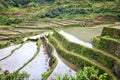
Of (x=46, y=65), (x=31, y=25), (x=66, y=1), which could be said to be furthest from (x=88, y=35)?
(x=66, y=1)

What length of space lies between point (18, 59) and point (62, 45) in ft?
12.2

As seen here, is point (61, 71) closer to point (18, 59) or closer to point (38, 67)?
point (38, 67)

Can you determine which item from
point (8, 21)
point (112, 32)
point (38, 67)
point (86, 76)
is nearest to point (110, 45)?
point (112, 32)

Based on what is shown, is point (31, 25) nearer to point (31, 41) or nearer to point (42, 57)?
point (31, 41)

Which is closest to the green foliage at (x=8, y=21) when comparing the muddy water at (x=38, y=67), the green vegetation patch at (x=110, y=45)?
the muddy water at (x=38, y=67)

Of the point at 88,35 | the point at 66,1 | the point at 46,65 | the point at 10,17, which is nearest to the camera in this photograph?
the point at 46,65

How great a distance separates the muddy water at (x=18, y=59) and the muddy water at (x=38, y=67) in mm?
779

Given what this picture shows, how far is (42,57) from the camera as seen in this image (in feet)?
67.0

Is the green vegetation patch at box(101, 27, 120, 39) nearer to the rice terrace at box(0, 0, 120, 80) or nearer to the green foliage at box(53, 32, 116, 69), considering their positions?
the rice terrace at box(0, 0, 120, 80)

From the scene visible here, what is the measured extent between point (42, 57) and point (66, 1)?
31.8 meters

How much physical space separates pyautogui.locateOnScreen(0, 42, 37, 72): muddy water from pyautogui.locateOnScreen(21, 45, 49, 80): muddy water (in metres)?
0.78

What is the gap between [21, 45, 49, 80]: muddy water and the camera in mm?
15695

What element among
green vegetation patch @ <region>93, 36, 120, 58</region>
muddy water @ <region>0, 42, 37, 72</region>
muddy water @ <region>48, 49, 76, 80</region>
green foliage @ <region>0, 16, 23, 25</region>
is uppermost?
green vegetation patch @ <region>93, 36, 120, 58</region>

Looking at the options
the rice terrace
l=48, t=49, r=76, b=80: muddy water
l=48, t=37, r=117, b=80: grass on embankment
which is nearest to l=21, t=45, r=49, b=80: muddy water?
the rice terrace
